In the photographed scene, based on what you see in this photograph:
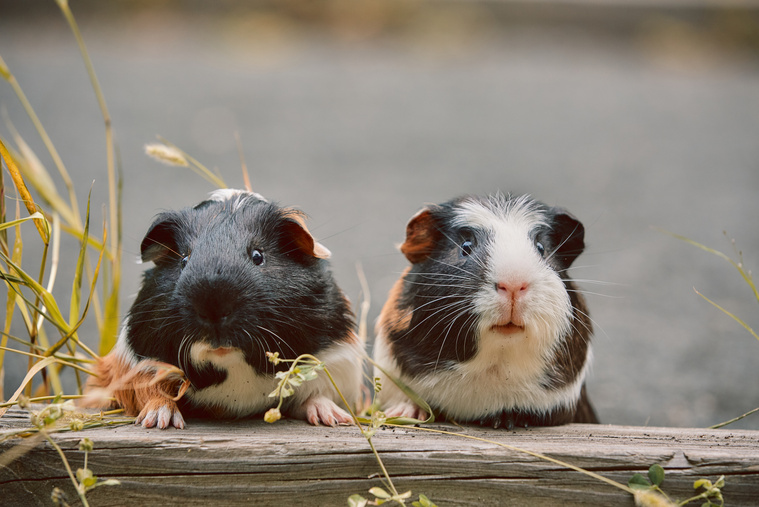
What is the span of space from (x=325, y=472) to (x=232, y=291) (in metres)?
0.73

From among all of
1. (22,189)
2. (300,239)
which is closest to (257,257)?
(300,239)

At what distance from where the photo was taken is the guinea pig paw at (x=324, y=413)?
280 cm

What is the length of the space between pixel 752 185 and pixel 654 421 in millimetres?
4346

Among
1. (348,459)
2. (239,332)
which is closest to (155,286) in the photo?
(239,332)

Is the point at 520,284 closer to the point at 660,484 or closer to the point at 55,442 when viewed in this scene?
the point at 660,484

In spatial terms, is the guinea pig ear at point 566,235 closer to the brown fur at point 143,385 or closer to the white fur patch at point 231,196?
the white fur patch at point 231,196

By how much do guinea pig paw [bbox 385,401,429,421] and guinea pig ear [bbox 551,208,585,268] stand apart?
0.90 meters

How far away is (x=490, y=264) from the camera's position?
271 cm

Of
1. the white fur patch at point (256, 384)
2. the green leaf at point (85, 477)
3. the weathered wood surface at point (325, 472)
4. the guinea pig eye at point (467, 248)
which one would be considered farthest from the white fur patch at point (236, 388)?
the guinea pig eye at point (467, 248)

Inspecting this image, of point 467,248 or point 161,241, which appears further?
point 467,248

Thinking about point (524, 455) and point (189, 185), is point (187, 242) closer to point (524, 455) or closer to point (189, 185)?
point (524, 455)

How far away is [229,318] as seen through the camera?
2.41 m

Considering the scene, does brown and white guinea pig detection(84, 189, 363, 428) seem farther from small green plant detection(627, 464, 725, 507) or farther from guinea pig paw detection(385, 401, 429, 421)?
small green plant detection(627, 464, 725, 507)

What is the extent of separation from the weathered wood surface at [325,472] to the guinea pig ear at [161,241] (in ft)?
2.30
